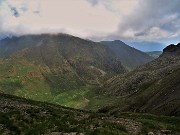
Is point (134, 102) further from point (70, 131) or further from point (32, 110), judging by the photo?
point (70, 131)

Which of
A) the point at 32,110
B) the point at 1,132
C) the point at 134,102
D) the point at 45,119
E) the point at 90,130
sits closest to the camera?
the point at 90,130

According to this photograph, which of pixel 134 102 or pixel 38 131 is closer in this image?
pixel 38 131

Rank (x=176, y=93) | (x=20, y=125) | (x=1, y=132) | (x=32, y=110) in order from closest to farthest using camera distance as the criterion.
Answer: (x=1, y=132) → (x=20, y=125) → (x=32, y=110) → (x=176, y=93)

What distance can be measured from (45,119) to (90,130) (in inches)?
420

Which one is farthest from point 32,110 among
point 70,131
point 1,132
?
point 70,131

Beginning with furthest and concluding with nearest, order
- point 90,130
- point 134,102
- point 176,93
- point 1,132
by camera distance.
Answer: point 134,102, point 176,93, point 1,132, point 90,130

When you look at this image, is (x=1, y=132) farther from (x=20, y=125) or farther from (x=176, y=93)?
(x=176, y=93)

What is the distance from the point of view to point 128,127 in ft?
117

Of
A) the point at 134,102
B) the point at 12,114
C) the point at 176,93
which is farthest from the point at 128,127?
the point at 134,102

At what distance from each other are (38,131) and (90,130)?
546 cm

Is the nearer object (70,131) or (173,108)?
(70,131)

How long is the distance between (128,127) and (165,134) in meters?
3.97

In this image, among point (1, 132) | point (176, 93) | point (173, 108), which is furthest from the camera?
point (176, 93)

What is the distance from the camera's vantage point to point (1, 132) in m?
34.3
